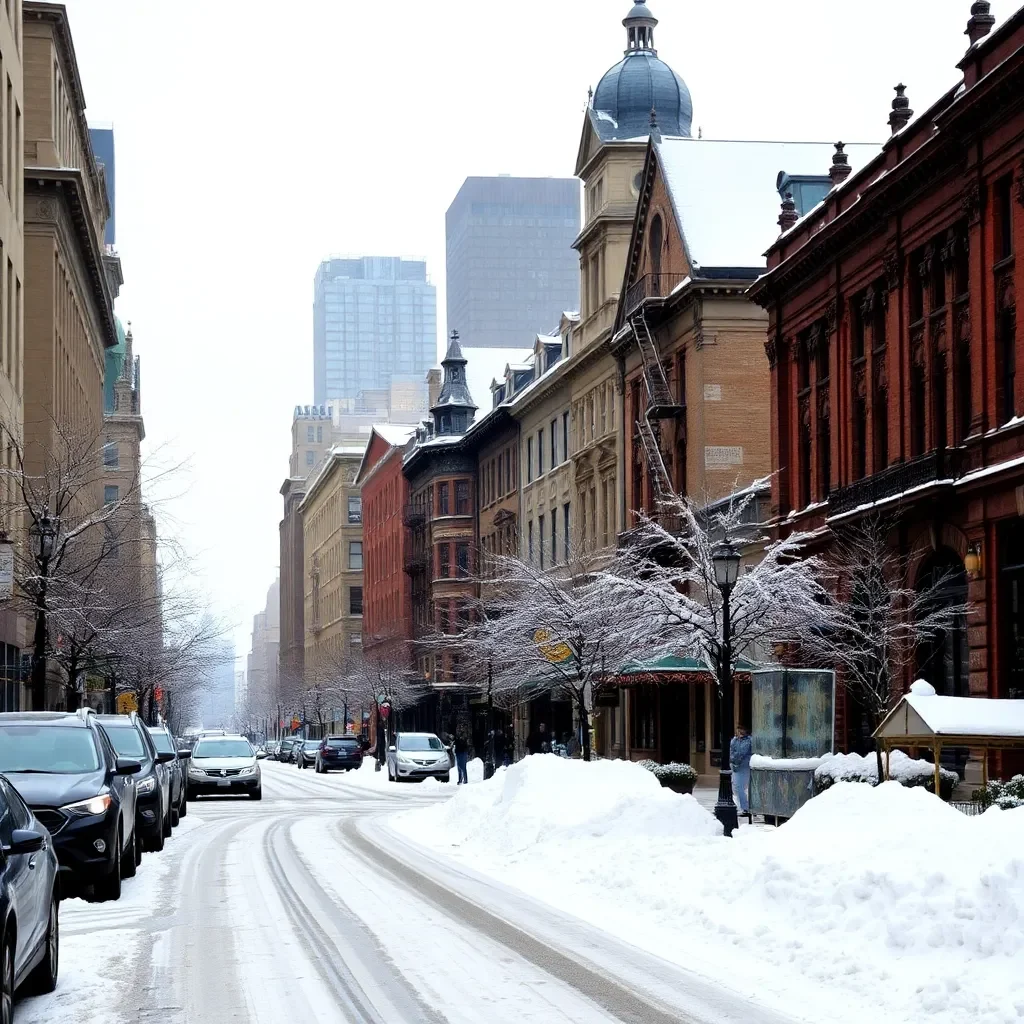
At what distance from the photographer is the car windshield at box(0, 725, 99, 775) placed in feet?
56.2

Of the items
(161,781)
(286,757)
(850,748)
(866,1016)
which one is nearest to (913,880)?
(866,1016)

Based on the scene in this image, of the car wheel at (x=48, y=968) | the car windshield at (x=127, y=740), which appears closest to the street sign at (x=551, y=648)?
the car windshield at (x=127, y=740)

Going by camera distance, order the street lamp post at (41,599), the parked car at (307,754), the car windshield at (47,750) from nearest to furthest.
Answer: the car windshield at (47,750), the street lamp post at (41,599), the parked car at (307,754)

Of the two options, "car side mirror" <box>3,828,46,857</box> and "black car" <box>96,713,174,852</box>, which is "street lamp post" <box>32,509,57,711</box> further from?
"car side mirror" <box>3,828,46,857</box>

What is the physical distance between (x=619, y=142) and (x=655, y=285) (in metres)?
8.85

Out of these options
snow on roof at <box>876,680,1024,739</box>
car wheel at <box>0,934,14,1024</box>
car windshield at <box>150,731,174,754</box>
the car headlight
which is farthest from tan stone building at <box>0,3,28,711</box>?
Result: car wheel at <box>0,934,14,1024</box>

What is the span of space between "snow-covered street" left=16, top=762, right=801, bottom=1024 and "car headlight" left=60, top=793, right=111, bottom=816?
924 millimetres

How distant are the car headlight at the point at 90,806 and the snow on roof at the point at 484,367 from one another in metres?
79.8

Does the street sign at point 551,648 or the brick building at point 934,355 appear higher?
the brick building at point 934,355

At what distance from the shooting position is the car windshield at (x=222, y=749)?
46.9m

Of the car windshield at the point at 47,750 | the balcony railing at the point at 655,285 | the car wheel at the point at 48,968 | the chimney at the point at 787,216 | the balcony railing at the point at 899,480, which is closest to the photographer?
the car wheel at the point at 48,968

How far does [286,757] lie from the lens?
103000mm

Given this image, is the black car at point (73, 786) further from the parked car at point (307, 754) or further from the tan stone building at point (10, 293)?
the parked car at point (307, 754)

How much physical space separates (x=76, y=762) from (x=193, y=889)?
2590mm
